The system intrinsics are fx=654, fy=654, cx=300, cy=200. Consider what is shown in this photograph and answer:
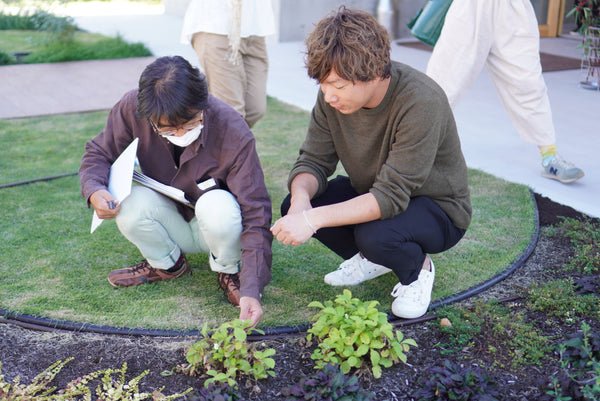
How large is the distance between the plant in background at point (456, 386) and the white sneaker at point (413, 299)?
15.4 inches

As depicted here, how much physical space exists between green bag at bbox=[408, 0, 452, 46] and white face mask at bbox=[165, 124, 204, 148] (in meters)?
1.93

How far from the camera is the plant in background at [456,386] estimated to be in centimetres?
193

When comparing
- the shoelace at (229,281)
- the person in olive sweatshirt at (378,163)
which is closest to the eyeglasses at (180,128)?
the person in olive sweatshirt at (378,163)

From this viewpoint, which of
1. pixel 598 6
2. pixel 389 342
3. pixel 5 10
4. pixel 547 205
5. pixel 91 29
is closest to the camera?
pixel 389 342

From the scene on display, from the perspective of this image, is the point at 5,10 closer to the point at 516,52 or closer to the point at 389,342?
the point at 516,52

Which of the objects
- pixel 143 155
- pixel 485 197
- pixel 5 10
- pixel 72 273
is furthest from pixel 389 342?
pixel 5 10

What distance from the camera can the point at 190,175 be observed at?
2.48m

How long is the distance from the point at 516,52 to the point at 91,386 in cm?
283

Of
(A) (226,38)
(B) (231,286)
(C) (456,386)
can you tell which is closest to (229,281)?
(B) (231,286)

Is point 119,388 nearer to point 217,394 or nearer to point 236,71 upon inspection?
point 217,394

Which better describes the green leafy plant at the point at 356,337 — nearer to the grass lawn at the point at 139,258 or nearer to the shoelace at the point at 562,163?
the grass lawn at the point at 139,258

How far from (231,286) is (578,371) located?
50.7 inches

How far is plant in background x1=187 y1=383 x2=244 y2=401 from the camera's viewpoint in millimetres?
1904

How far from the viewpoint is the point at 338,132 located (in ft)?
8.00
